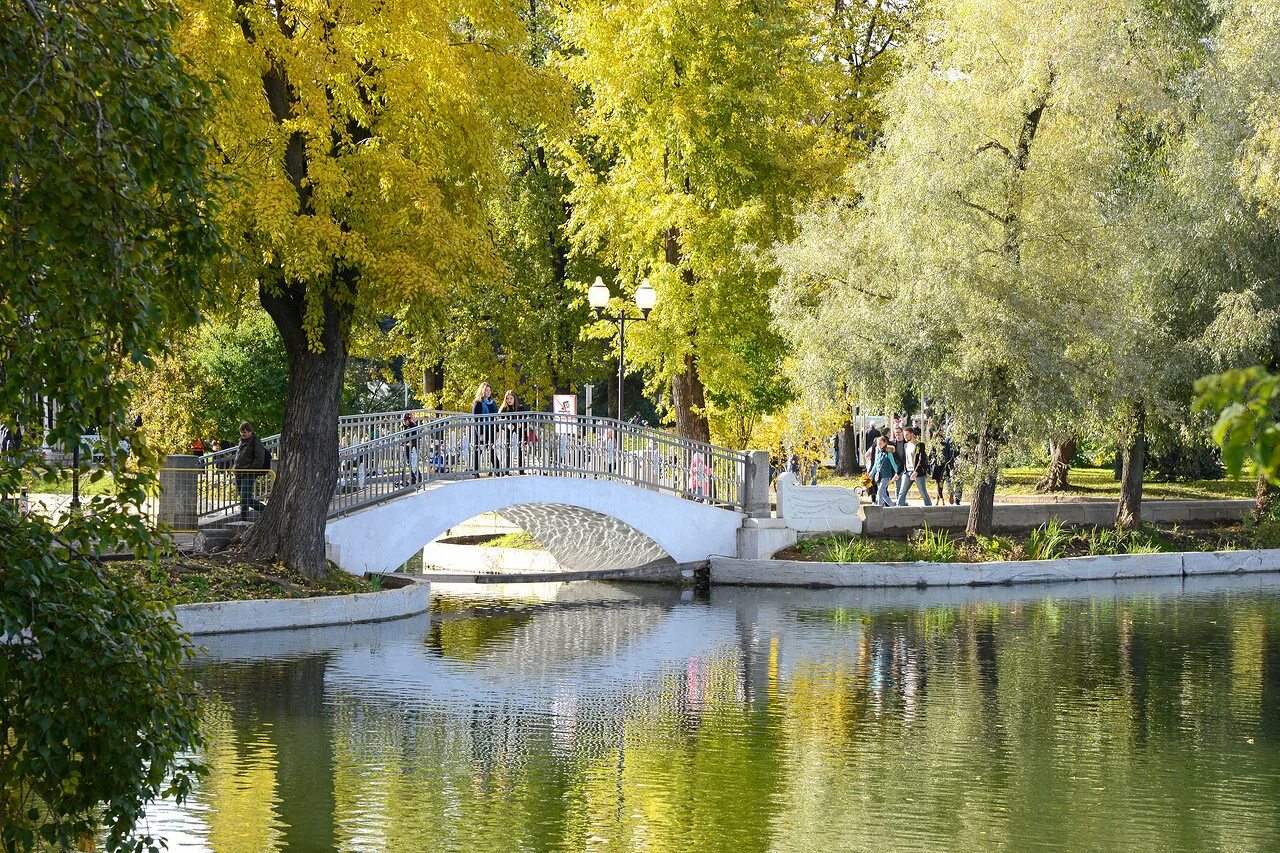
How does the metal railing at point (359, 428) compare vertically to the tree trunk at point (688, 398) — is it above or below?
below

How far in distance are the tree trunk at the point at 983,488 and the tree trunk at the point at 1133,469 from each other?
3209mm

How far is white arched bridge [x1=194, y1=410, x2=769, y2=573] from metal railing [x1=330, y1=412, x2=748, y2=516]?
0.07ft

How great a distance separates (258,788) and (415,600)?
10523 millimetres

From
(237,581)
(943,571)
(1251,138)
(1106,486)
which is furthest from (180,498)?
(1106,486)

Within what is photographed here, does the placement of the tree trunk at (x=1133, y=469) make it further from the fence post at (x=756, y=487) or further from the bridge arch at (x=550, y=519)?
the bridge arch at (x=550, y=519)

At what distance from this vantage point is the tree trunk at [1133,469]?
3100 centimetres

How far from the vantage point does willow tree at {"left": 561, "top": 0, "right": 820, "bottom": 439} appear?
1233 inches

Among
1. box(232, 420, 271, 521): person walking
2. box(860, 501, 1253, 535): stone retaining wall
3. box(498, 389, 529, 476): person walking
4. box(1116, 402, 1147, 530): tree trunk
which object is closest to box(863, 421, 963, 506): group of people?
box(860, 501, 1253, 535): stone retaining wall

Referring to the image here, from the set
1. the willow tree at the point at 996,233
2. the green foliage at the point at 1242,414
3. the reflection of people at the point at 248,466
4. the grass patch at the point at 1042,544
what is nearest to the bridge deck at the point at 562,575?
the grass patch at the point at 1042,544

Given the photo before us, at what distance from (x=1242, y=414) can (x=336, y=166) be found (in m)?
16.9

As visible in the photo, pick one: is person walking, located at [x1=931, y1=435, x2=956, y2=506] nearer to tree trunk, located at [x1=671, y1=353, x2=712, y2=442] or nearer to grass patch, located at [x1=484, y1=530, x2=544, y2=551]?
tree trunk, located at [x1=671, y1=353, x2=712, y2=442]

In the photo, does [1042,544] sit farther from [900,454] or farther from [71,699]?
[71,699]

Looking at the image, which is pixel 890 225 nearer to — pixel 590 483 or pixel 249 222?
pixel 590 483

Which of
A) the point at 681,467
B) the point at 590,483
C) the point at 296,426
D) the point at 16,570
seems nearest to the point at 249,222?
the point at 296,426
